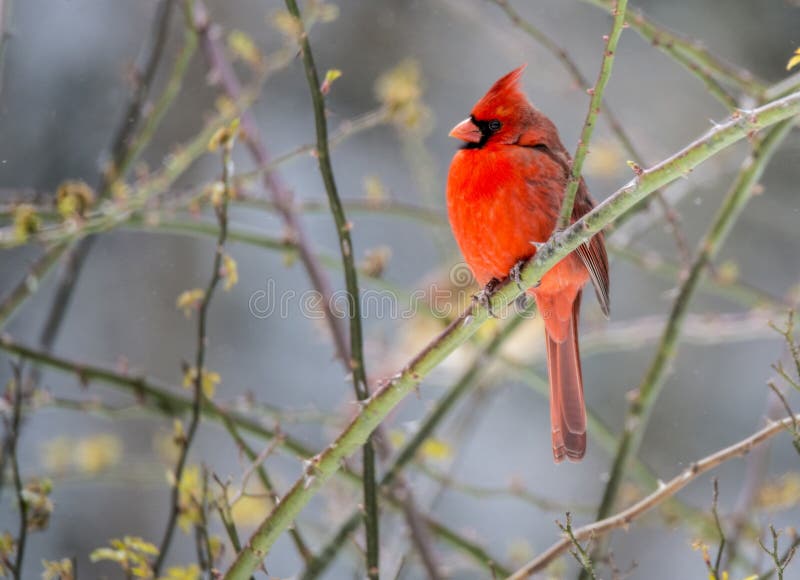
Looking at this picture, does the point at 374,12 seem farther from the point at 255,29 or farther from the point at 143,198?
the point at 143,198

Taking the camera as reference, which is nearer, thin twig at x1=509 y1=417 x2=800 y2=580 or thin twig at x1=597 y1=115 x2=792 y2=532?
thin twig at x1=509 y1=417 x2=800 y2=580

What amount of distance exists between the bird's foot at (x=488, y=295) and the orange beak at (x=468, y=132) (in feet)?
0.77

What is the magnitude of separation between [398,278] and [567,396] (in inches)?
60.0

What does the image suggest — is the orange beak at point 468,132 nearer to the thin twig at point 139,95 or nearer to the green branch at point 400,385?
the green branch at point 400,385

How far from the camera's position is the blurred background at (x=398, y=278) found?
249 centimetres

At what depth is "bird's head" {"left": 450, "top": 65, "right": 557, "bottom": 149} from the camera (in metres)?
1.57

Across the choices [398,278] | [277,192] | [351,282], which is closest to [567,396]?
[351,282]

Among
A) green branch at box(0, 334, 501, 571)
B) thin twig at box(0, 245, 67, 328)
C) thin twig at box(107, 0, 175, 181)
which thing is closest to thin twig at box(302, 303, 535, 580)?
green branch at box(0, 334, 501, 571)

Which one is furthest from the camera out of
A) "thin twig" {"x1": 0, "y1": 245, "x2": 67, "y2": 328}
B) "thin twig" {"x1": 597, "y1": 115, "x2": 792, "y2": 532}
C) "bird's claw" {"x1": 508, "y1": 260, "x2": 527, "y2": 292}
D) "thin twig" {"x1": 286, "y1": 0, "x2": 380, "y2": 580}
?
"thin twig" {"x1": 0, "y1": 245, "x2": 67, "y2": 328}

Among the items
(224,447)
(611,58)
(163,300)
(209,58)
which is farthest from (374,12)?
(611,58)

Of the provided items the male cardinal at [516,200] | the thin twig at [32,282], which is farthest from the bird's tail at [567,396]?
A: the thin twig at [32,282]

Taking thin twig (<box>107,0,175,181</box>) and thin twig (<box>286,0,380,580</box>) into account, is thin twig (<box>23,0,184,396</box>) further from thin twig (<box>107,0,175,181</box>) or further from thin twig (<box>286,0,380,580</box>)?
thin twig (<box>286,0,380,580</box>)

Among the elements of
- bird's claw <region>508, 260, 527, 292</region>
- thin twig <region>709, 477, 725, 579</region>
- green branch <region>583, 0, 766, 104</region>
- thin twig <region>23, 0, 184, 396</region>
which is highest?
thin twig <region>23, 0, 184, 396</region>

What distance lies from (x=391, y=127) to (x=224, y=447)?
4.59 ft
